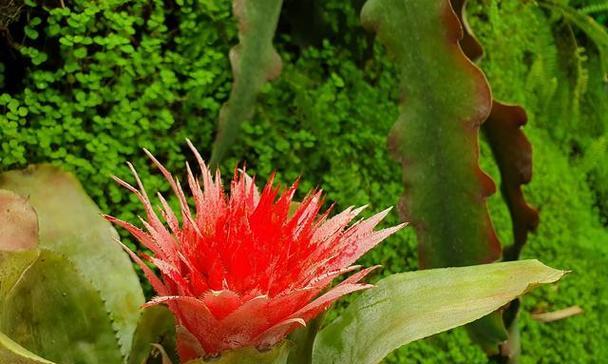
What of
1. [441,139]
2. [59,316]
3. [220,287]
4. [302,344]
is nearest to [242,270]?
[220,287]

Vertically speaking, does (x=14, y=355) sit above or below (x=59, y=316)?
above

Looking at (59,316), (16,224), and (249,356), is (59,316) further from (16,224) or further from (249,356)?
(249,356)

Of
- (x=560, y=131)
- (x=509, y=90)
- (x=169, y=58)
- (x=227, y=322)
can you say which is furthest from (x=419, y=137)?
(x=560, y=131)

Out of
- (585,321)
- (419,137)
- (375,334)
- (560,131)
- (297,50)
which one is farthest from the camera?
(560,131)

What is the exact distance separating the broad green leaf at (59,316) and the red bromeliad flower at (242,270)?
0.47 ft

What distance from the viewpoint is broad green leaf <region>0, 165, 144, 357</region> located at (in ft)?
3.46

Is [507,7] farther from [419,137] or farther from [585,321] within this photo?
[419,137]

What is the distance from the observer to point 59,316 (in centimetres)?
97

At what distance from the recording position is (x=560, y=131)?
8.22 ft

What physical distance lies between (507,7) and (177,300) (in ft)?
6.13

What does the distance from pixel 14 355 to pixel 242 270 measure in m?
0.22

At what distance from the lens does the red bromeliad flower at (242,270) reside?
828 mm

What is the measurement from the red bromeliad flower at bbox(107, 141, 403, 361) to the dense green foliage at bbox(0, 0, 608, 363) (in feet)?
2.02

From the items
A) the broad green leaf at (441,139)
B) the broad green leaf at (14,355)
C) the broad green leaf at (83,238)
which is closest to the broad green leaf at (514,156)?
the broad green leaf at (441,139)
